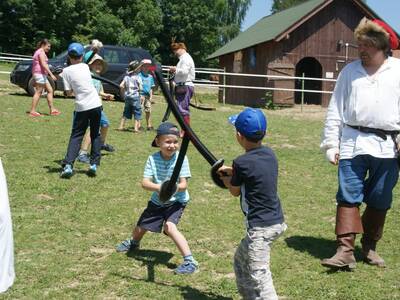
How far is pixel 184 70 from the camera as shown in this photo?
406 inches

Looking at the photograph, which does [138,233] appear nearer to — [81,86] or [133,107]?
[81,86]

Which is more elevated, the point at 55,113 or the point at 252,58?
the point at 252,58

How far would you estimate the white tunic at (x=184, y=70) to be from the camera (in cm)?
1031

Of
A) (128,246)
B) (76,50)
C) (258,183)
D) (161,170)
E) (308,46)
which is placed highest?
(308,46)

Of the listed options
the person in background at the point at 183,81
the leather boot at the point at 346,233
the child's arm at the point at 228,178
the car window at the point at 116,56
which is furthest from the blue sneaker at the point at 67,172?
the car window at the point at 116,56

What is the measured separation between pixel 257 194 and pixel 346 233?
1.47 m

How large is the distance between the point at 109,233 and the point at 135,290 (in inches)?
53.2

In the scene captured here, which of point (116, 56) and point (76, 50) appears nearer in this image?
point (76, 50)

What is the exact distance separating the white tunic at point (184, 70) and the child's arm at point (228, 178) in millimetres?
6619

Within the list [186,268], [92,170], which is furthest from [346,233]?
[92,170]

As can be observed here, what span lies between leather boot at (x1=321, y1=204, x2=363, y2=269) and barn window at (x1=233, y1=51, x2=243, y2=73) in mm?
23565

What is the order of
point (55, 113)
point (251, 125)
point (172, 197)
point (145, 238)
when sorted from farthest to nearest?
point (55, 113) < point (145, 238) < point (172, 197) < point (251, 125)

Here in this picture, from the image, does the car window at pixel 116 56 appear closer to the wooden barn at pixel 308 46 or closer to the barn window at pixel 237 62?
the wooden barn at pixel 308 46

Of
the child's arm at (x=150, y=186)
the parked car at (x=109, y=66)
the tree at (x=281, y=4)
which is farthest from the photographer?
the tree at (x=281, y=4)
